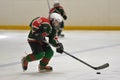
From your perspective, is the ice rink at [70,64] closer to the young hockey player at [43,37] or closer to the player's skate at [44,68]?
the player's skate at [44,68]

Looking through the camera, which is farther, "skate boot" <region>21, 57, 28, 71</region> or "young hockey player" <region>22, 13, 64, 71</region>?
"skate boot" <region>21, 57, 28, 71</region>

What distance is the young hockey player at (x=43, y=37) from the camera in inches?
172

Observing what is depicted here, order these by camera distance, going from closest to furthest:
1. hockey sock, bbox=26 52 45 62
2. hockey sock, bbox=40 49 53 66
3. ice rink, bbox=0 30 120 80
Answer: ice rink, bbox=0 30 120 80 → hockey sock, bbox=26 52 45 62 → hockey sock, bbox=40 49 53 66

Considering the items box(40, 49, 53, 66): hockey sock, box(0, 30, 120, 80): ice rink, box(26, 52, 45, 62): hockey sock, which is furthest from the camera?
box(40, 49, 53, 66): hockey sock

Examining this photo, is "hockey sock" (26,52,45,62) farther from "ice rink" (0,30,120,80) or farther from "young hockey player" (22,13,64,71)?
"ice rink" (0,30,120,80)

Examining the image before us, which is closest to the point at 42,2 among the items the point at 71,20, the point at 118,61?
the point at 71,20

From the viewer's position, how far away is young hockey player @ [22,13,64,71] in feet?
14.4

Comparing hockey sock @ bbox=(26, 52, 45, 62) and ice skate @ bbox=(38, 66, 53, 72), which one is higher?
hockey sock @ bbox=(26, 52, 45, 62)

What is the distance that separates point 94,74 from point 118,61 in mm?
1108

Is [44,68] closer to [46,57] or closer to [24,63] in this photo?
[46,57]

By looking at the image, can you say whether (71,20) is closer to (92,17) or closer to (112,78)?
(92,17)

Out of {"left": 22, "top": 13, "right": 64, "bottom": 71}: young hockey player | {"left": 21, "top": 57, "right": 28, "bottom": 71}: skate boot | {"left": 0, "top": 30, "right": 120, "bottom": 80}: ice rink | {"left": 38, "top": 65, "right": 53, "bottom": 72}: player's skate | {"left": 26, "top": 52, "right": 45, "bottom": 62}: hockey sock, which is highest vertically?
{"left": 22, "top": 13, "right": 64, "bottom": 71}: young hockey player

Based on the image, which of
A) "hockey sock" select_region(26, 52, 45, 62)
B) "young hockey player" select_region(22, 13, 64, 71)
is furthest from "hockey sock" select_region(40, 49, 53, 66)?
"hockey sock" select_region(26, 52, 45, 62)

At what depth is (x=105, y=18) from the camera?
11.3 metres
